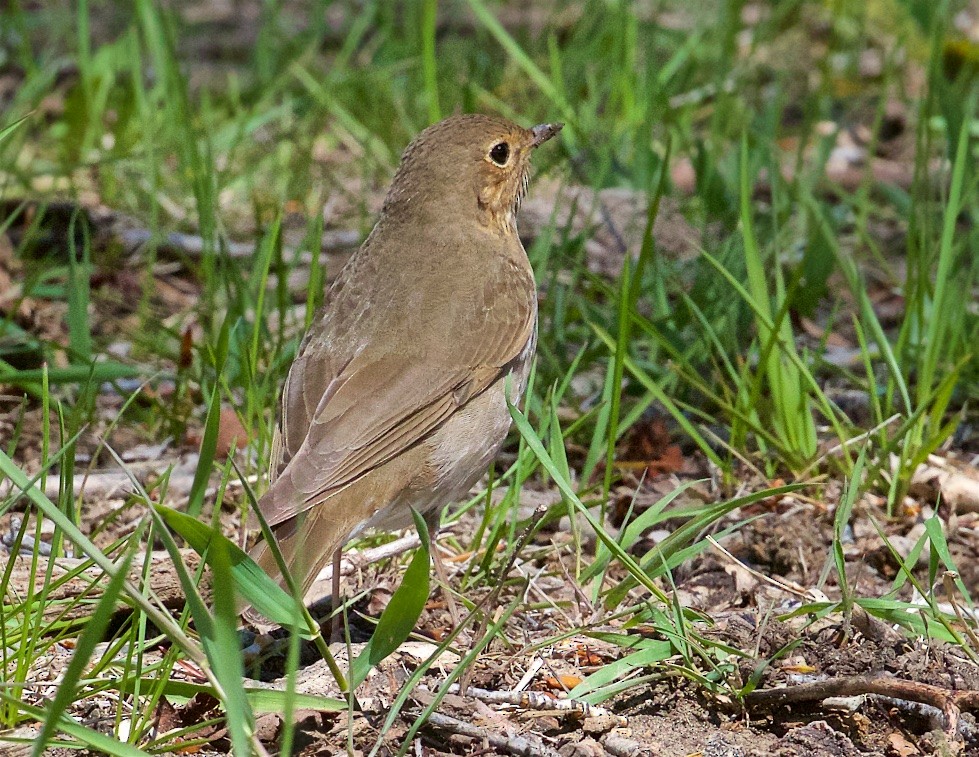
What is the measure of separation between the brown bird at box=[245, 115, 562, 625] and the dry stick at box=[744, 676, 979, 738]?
1.10m

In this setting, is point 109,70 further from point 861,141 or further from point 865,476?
point 865,476

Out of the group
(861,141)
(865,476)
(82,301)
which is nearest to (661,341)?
(865,476)

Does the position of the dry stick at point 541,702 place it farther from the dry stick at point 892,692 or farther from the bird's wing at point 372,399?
the bird's wing at point 372,399

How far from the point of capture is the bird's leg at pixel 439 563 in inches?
149

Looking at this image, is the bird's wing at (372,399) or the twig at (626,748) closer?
the twig at (626,748)

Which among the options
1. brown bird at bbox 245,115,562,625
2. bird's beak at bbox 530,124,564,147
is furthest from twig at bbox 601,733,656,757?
bird's beak at bbox 530,124,564,147

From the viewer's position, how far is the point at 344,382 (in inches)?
158

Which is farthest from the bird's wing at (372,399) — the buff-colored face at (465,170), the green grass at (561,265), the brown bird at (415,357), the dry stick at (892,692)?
the dry stick at (892,692)

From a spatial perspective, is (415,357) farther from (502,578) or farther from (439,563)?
(502,578)

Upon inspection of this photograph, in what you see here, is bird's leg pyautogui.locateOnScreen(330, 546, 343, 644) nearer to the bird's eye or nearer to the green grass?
the green grass

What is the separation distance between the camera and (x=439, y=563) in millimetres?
3979

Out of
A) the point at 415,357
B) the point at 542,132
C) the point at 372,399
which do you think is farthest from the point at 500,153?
the point at 372,399

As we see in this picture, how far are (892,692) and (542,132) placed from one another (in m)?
2.56

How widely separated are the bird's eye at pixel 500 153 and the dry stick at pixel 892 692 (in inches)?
89.1
